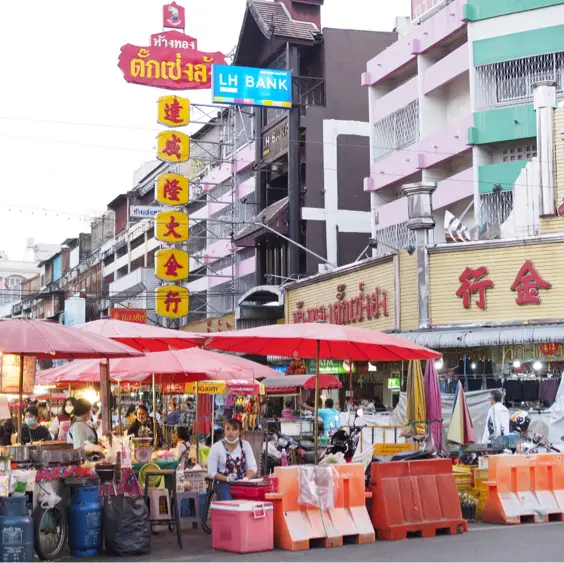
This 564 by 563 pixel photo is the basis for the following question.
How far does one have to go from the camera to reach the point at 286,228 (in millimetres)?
40188

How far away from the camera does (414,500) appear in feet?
40.3

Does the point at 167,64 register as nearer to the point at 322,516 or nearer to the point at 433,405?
the point at 433,405

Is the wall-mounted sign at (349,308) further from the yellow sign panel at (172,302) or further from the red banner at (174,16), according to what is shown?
the red banner at (174,16)

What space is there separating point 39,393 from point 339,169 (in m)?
15.4

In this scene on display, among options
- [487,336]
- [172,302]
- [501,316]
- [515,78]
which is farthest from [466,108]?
[172,302]

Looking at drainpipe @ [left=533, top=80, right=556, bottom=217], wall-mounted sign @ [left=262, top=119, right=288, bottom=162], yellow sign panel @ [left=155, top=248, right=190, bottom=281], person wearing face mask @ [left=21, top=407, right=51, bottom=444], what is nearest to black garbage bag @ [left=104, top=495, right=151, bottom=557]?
person wearing face mask @ [left=21, top=407, right=51, bottom=444]

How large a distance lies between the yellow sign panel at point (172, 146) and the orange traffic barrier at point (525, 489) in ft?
98.3

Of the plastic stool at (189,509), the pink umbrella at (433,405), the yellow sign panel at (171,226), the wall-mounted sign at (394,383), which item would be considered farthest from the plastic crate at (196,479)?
the yellow sign panel at (171,226)

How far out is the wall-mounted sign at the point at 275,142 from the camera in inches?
1617

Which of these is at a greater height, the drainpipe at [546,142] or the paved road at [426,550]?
the drainpipe at [546,142]

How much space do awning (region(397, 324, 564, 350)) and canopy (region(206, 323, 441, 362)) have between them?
30.5 feet

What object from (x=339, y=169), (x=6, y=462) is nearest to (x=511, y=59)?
(x=339, y=169)

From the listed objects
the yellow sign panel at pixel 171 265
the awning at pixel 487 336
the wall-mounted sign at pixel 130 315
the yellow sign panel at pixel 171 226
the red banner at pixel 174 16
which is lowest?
the awning at pixel 487 336

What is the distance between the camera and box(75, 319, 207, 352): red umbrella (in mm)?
15082
